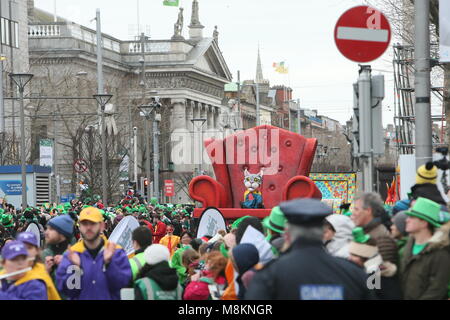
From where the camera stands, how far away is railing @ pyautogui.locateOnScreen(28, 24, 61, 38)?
271 feet

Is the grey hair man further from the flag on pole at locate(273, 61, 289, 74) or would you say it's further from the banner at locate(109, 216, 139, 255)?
the flag on pole at locate(273, 61, 289, 74)

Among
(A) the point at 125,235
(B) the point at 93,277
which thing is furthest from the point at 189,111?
(B) the point at 93,277

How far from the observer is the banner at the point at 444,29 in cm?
1548

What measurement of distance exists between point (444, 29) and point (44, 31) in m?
70.4

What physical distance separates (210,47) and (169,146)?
23.8 m

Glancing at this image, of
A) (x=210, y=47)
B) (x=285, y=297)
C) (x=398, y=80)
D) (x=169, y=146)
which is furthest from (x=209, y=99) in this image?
(x=285, y=297)

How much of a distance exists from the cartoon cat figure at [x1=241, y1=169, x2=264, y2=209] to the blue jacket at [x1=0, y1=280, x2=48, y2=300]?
14.3 metres

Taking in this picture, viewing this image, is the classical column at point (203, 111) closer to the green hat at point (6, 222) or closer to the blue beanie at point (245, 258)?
the green hat at point (6, 222)

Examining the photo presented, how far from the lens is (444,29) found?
51.2 ft

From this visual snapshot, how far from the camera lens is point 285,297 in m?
5.56

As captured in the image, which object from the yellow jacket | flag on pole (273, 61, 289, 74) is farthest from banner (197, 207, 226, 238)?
flag on pole (273, 61, 289, 74)

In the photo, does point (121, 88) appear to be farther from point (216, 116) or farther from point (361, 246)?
point (361, 246)

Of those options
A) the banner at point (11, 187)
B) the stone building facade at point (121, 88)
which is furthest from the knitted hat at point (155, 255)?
the stone building facade at point (121, 88)
